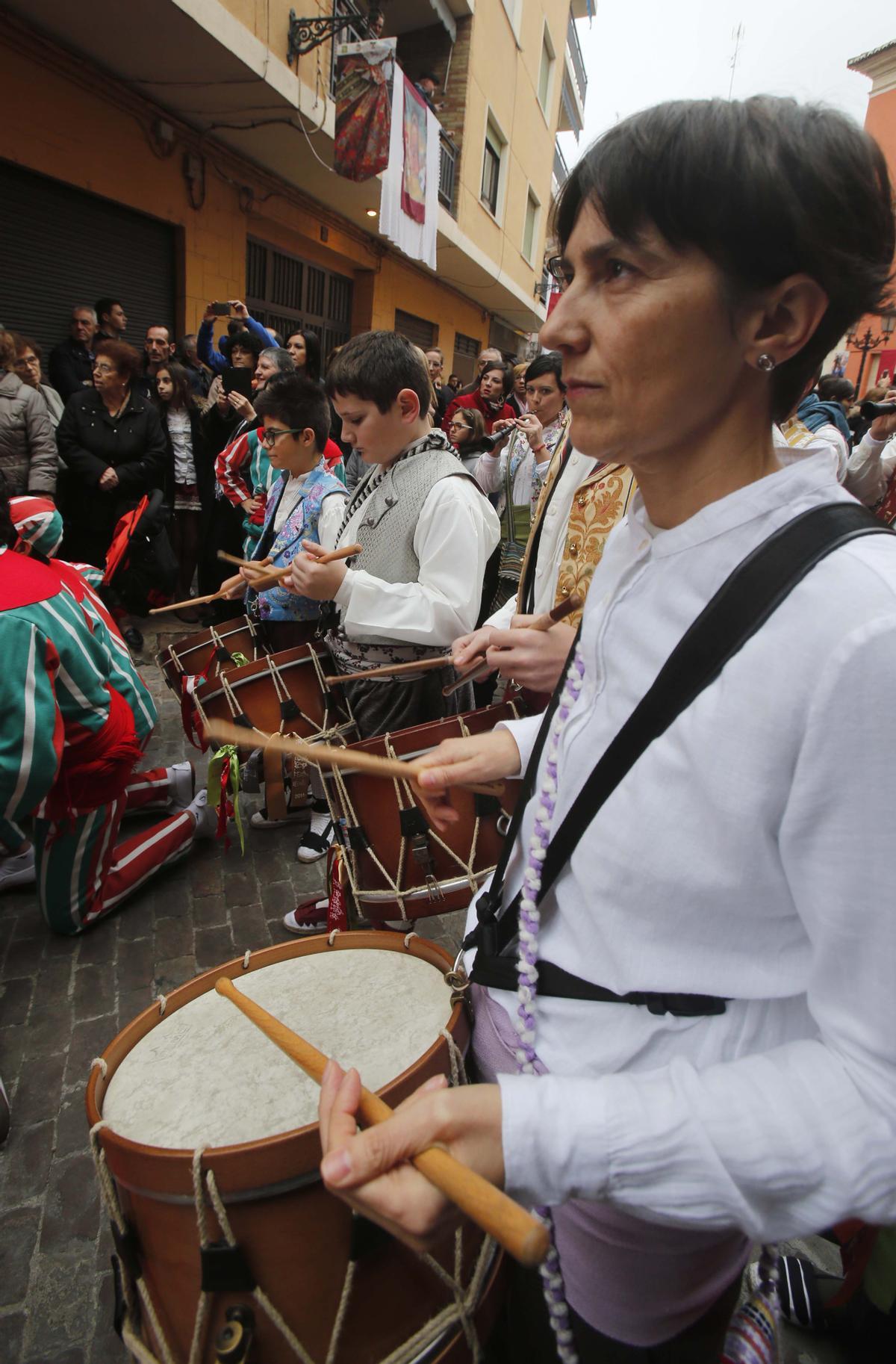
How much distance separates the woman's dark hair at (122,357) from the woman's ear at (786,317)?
5634 mm

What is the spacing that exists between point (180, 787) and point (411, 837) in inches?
87.1

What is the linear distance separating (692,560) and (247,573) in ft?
7.91

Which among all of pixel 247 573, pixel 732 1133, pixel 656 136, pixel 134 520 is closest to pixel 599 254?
pixel 656 136

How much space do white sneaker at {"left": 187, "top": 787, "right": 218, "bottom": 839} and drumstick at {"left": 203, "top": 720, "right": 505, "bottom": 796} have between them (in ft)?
7.12

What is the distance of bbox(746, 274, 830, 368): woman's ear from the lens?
714mm

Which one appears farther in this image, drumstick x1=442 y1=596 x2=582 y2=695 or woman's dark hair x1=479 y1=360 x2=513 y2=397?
woman's dark hair x1=479 y1=360 x2=513 y2=397

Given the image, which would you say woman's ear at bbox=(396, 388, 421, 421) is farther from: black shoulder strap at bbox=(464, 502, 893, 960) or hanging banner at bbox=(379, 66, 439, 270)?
hanging banner at bbox=(379, 66, 439, 270)

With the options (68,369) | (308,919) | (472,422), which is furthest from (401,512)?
(68,369)

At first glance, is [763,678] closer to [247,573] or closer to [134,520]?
[247,573]

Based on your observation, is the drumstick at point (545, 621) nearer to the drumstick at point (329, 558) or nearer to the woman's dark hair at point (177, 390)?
the drumstick at point (329, 558)

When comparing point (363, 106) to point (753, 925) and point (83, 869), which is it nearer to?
point (83, 869)

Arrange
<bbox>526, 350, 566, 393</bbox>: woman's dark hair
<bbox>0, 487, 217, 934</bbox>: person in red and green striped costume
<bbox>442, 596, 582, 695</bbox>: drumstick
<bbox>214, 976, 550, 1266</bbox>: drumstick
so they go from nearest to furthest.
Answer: <bbox>214, 976, 550, 1266</bbox>: drumstick
<bbox>442, 596, 582, 695</bbox>: drumstick
<bbox>0, 487, 217, 934</bbox>: person in red and green striped costume
<bbox>526, 350, 566, 393</bbox>: woman's dark hair

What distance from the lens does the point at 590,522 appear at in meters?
1.80

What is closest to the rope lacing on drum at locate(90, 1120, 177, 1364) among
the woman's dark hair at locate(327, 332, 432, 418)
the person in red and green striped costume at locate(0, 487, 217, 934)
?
the person in red and green striped costume at locate(0, 487, 217, 934)
